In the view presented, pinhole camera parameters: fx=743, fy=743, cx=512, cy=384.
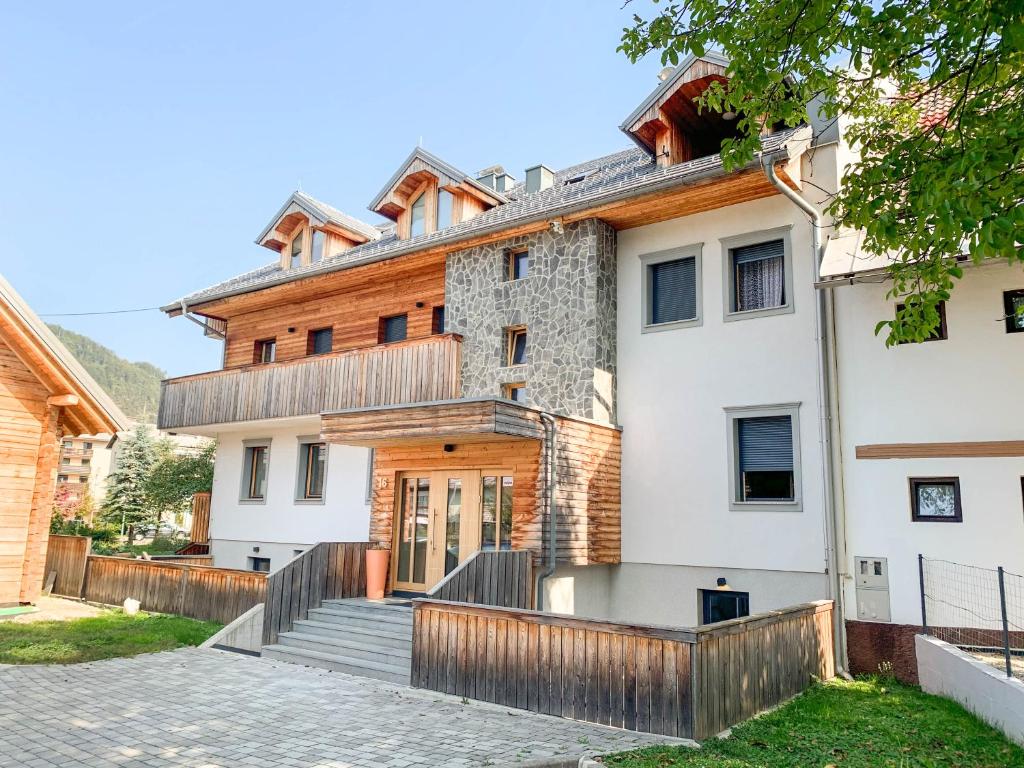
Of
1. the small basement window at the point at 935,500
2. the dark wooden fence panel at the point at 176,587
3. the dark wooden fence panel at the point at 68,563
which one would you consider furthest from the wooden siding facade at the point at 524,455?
the dark wooden fence panel at the point at 68,563

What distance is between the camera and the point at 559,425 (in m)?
12.5

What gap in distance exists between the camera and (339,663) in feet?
35.5

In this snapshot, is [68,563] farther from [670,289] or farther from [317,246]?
[670,289]

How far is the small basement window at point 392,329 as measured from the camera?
17.8 metres

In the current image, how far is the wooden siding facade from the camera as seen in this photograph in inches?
466

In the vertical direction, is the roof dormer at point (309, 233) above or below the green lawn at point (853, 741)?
above

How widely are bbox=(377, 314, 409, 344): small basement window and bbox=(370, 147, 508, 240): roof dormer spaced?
6.71 ft

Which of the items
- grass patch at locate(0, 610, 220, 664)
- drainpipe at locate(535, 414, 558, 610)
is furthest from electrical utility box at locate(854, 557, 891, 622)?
grass patch at locate(0, 610, 220, 664)

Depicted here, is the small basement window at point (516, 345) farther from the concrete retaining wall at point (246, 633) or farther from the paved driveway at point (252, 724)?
the paved driveway at point (252, 724)

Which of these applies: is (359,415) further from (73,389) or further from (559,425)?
(73,389)

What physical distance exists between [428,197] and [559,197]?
4021mm

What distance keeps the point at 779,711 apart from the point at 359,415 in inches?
318

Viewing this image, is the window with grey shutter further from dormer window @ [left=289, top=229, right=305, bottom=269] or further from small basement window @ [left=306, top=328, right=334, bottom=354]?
dormer window @ [left=289, top=229, right=305, bottom=269]

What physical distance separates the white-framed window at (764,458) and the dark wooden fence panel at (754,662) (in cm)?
219
